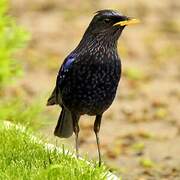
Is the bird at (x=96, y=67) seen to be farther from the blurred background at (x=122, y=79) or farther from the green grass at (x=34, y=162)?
the blurred background at (x=122, y=79)

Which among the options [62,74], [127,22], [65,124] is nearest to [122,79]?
[65,124]

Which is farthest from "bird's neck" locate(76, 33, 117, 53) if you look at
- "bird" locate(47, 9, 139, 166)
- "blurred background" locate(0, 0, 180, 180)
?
"blurred background" locate(0, 0, 180, 180)

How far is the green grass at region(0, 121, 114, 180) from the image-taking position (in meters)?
6.47

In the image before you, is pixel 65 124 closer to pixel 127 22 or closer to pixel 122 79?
pixel 127 22

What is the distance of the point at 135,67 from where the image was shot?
14328mm

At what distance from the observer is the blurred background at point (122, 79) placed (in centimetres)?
969

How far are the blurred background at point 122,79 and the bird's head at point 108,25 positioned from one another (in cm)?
140

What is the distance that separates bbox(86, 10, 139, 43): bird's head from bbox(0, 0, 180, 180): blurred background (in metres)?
1.40

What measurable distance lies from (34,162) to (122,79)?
23.1ft

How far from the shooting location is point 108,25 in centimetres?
702

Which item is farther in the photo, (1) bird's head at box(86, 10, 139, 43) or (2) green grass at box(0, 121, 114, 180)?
(1) bird's head at box(86, 10, 139, 43)

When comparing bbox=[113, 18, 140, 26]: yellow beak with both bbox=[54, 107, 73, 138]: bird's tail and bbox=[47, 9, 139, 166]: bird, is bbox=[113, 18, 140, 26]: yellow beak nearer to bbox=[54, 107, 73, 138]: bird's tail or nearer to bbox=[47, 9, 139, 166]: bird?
bbox=[47, 9, 139, 166]: bird

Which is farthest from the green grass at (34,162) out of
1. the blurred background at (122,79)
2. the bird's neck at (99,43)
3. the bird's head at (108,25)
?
the bird's head at (108,25)

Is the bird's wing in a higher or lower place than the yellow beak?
lower
